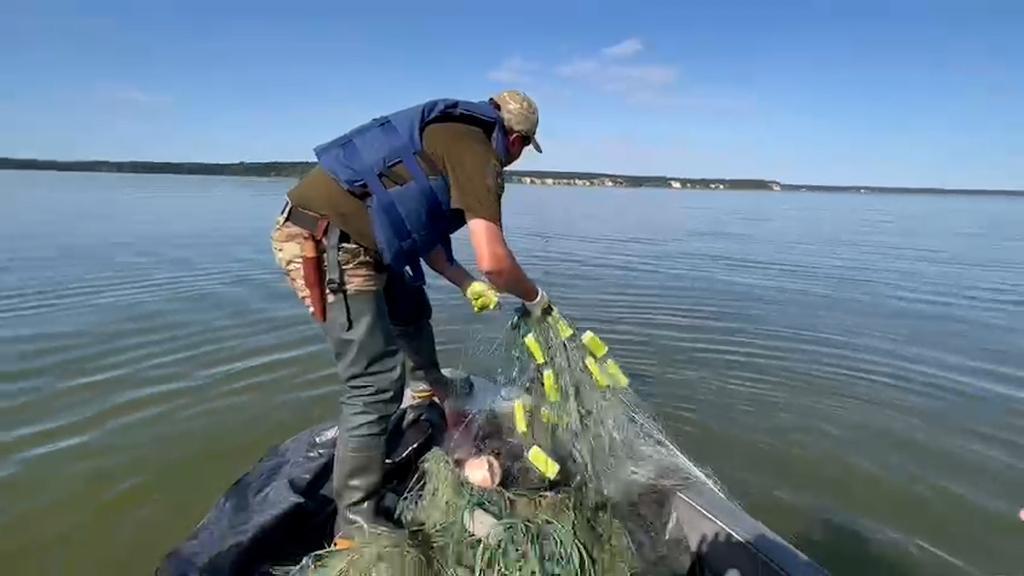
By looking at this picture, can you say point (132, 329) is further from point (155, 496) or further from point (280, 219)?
point (280, 219)

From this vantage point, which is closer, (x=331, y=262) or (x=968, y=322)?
(x=331, y=262)

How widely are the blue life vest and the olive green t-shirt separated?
0.05 metres

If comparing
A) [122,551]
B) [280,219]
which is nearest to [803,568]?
[280,219]

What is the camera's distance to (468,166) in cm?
271

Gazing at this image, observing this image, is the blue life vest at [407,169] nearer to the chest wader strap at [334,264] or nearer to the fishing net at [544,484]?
the chest wader strap at [334,264]

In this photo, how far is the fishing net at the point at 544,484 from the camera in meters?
2.36

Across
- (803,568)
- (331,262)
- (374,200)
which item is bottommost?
(803,568)

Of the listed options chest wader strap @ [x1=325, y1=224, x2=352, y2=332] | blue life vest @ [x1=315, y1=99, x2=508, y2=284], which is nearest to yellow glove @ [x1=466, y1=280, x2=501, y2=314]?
blue life vest @ [x1=315, y1=99, x2=508, y2=284]

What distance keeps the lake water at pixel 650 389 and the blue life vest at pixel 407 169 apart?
96.8 inches

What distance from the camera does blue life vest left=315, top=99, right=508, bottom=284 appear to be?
2.85 m

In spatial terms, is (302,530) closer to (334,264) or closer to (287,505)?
(287,505)

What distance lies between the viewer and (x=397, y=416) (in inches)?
143

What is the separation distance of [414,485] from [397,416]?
585 mm

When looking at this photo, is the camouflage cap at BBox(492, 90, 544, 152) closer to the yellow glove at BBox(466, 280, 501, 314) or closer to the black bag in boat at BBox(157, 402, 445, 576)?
the yellow glove at BBox(466, 280, 501, 314)
